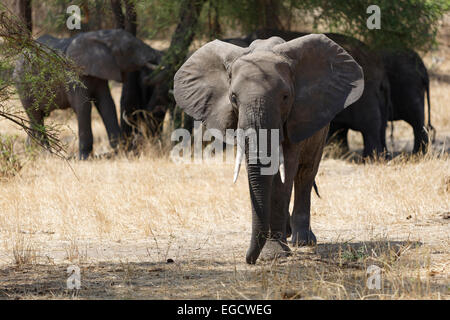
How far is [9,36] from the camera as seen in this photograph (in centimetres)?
567

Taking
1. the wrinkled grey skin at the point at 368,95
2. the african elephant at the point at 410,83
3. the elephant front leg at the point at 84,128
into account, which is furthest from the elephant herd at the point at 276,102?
the african elephant at the point at 410,83

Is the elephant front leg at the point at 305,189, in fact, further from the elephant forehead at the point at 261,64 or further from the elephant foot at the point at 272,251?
the elephant forehead at the point at 261,64

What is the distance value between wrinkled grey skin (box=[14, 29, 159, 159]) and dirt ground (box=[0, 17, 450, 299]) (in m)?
1.16

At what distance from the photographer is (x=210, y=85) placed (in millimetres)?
6500

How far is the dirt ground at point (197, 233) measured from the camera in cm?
538

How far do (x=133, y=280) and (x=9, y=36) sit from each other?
1976 millimetres

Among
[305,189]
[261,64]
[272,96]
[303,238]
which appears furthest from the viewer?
[305,189]

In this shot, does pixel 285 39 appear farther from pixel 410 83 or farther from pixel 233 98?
pixel 233 98

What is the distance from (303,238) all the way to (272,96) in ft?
5.76

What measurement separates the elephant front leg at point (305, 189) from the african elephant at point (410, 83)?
7.14 meters

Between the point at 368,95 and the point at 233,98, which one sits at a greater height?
the point at 233,98

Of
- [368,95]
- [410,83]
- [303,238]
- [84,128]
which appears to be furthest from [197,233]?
[410,83]

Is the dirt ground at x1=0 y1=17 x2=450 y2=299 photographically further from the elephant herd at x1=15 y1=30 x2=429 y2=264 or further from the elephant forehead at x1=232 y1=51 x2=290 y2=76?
the elephant forehead at x1=232 y1=51 x2=290 y2=76

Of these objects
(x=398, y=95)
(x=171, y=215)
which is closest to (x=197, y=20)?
(x=398, y=95)
